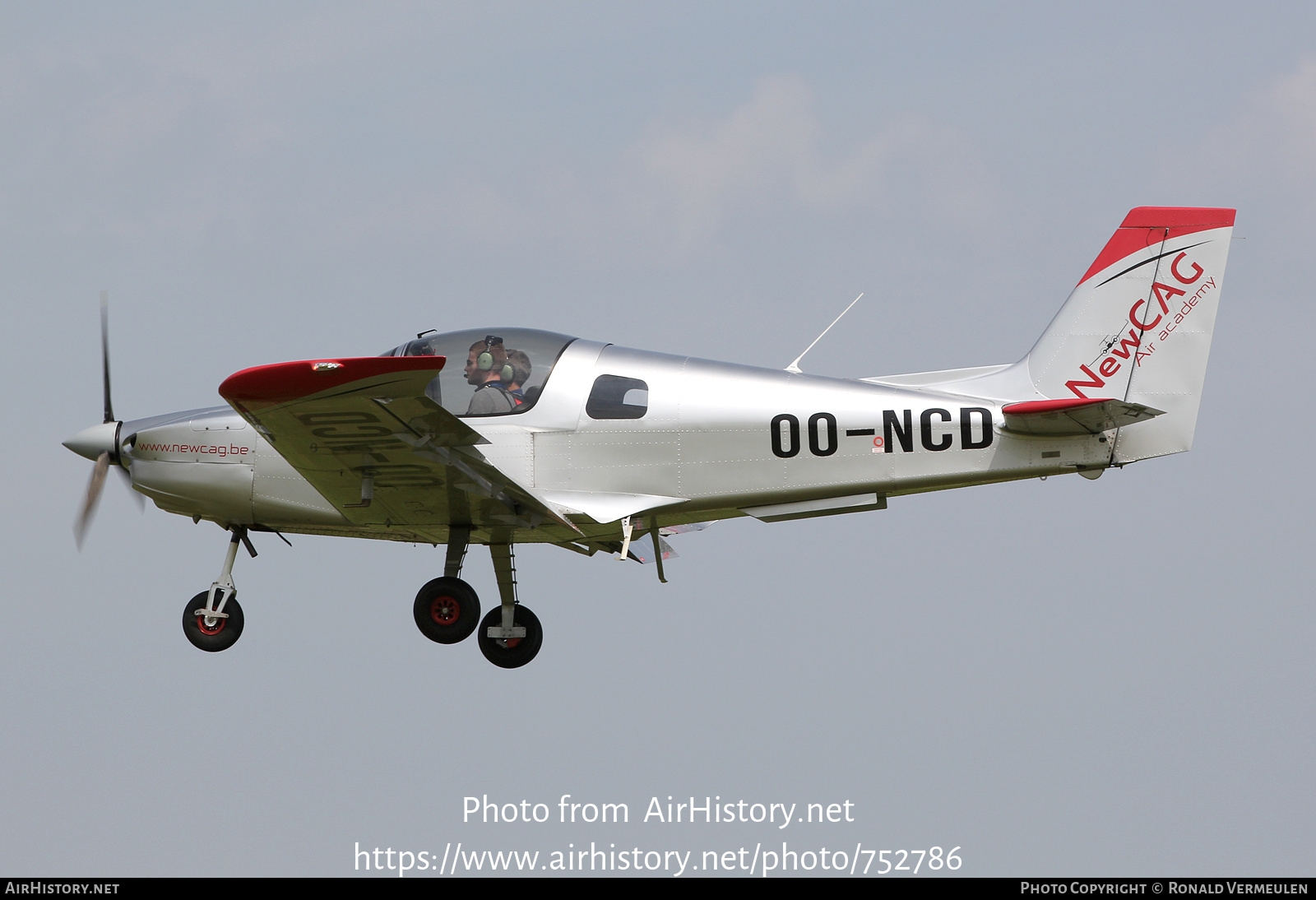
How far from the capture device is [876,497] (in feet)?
39.9

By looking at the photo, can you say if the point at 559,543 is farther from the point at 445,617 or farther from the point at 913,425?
the point at 913,425

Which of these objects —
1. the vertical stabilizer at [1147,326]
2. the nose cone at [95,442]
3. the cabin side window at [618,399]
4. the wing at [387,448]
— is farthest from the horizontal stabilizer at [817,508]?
the nose cone at [95,442]

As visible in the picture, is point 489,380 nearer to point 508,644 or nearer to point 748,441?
point 748,441

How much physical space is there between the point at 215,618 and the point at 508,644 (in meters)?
2.65

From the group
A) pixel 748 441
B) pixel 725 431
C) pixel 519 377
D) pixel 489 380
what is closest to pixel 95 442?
pixel 489 380

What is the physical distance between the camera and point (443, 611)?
42.4 feet

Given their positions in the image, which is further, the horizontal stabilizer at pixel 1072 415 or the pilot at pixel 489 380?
the pilot at pixel 489 380

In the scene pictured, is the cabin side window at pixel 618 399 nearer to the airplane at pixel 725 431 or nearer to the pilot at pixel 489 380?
the airplane at pixel 725 431

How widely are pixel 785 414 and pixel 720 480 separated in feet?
2.54

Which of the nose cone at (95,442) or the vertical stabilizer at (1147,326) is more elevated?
the vertical stabilizer at (1147,326)

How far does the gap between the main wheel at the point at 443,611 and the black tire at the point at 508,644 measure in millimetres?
539

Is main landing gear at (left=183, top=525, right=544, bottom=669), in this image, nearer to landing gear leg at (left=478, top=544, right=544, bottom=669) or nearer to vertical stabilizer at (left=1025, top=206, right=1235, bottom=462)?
landing gear leg at (left=478, top=544, right=544, bottom=669)

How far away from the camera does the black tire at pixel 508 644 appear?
44.2ft

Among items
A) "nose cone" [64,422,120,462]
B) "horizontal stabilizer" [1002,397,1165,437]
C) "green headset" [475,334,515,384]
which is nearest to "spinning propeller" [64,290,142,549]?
"nose cone" [64,422,120,462]
